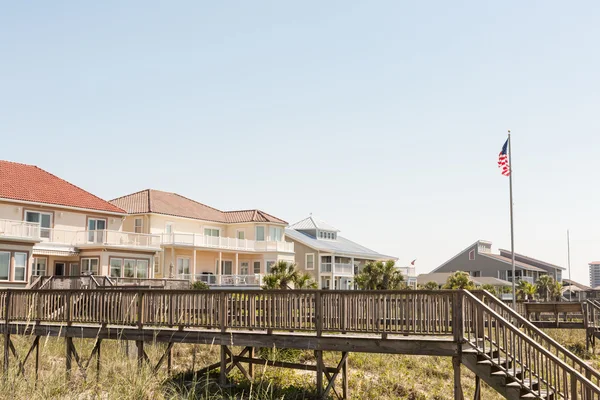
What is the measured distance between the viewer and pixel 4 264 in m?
34.9

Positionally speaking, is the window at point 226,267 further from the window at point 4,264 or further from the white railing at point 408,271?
the white railing at point 408,271

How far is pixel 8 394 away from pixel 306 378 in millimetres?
10318

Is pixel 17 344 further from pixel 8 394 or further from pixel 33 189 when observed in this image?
pixel 33 189

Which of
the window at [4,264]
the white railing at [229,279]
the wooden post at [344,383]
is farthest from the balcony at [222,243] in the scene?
the wooden post at [344,383]

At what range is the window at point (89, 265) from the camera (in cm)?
4122

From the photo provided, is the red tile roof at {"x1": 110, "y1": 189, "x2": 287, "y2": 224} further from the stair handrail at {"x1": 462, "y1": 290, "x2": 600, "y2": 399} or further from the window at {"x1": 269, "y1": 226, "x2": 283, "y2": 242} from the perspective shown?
the stair handrail at {"x1": 462, "y1": 290, "x2": 600, "y2": 399}

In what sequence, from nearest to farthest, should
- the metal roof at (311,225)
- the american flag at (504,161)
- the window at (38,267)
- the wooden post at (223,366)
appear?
the wooden post at (223,366) < the american flag at (504,161) < the window at (38,267) < the metal roof at (311,225)

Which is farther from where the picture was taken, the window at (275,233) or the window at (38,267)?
the window at (275,233)

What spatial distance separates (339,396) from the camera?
17938 mm

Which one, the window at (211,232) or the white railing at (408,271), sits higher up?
the window at (211,232)

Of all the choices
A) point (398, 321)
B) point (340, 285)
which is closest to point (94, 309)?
point (398, 321)

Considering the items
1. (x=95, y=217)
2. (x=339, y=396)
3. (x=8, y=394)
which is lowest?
(x=339, y=396)

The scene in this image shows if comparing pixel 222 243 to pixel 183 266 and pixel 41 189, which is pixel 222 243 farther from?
pixel 41 189

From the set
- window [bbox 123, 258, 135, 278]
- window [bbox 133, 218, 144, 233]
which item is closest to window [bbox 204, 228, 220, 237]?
window [bbox 133, 218, 144, 233]
